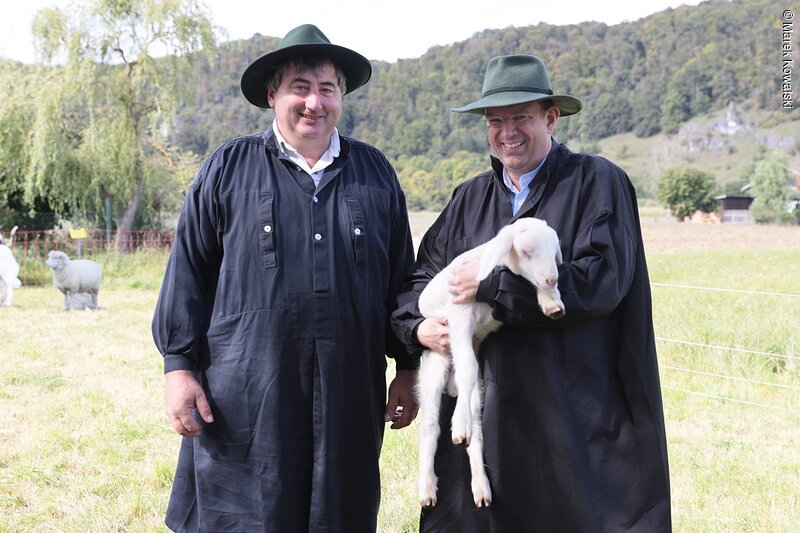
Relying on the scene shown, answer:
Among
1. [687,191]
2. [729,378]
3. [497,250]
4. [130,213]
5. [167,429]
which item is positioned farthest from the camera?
[687,191]

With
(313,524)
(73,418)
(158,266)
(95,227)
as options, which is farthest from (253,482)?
(95,227)

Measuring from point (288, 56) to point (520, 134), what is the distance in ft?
2.99

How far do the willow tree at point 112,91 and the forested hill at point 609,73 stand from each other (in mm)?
57369

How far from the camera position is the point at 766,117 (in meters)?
91.5

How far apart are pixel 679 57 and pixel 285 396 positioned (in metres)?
107

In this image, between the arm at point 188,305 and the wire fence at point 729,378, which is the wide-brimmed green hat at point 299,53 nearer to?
the arm at point 188,305

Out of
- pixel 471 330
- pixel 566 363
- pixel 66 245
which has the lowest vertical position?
pixel 66 245

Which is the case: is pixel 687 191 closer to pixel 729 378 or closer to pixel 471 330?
pixel 729 378

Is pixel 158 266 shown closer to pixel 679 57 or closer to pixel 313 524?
pixel 313 524

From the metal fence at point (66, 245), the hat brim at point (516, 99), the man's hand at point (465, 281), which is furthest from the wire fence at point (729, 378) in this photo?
the metal fence at point (66, 245)

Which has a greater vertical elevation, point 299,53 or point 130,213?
point 299,53

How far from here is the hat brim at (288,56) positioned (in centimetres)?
260

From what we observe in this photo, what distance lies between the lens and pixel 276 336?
2.50 meters

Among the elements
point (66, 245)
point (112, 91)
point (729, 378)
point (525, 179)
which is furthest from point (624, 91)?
point (525, 179)
